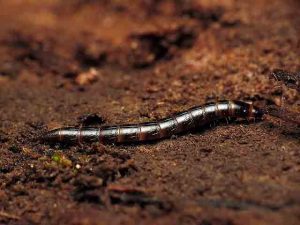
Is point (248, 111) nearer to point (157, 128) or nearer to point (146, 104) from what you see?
point (157, 128)

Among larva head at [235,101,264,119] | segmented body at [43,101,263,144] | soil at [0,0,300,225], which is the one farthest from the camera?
larva head at [235,101,264,119]

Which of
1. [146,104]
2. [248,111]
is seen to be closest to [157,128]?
[146,104]

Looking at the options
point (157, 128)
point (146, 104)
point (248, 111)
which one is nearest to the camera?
point (157, 128)

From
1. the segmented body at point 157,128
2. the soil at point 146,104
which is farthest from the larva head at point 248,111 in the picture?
the soil at point 146,104

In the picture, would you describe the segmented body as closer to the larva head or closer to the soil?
the larva head

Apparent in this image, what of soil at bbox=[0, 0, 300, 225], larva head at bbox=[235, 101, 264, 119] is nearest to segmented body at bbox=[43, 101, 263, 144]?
larva head at bbox=[235, 101, 264, 119]

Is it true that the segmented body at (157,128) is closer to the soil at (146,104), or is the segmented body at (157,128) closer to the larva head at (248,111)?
the larva head at (248,111)

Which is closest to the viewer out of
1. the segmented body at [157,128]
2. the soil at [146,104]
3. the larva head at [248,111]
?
the soil at [146,104]
